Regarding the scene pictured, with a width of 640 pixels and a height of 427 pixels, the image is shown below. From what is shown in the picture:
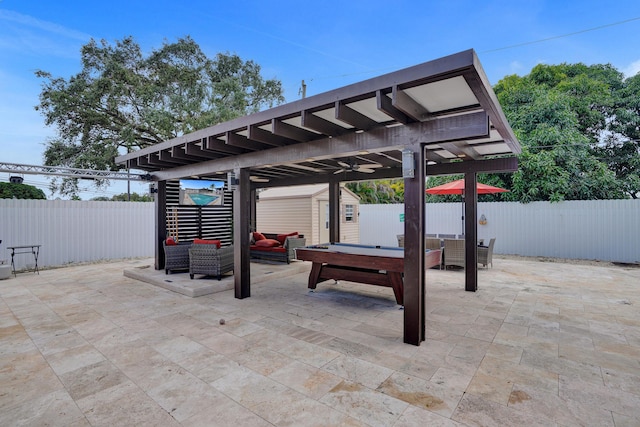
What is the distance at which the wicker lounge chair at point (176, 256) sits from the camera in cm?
659

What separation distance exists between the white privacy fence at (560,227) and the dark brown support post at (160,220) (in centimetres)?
863

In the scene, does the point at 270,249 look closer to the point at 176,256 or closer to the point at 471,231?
the point at 176,256

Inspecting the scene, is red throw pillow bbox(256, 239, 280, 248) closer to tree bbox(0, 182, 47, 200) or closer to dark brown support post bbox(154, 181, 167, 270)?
dark brown support post bbox(154, 181, 167, 270)

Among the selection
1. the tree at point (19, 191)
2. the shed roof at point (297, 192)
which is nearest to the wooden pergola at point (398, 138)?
the shed roof at point (297, 192)

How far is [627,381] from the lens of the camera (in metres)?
2.59

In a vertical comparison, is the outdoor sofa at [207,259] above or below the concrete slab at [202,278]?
above

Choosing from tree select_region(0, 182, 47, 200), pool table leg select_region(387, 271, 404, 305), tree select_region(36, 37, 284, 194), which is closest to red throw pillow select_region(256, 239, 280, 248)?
pool table leg select_region(387, 271, 404, 305)

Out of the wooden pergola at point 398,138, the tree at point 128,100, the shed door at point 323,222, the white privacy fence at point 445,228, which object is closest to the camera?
the wooden pergola at point 398,138

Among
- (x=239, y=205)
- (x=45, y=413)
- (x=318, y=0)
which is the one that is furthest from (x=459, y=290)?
(x=318, y=0)

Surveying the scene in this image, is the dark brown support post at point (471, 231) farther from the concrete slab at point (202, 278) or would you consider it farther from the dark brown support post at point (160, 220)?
the dark brown support post at point (160, 220)

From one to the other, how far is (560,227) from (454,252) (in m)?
4.26

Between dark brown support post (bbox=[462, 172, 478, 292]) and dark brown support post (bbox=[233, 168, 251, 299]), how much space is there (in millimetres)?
3854

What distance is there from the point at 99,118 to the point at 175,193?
7636 mm

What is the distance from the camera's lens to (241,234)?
5242 millimetres
